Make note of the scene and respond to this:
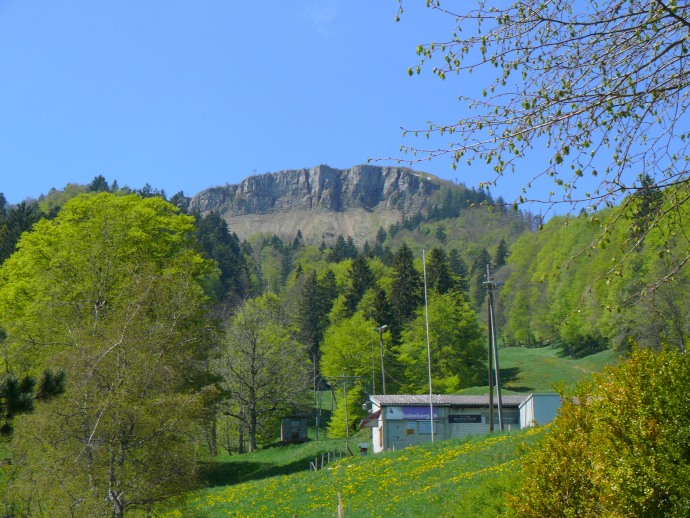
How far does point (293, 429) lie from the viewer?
175 ft

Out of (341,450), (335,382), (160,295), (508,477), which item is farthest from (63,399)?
(335,382)

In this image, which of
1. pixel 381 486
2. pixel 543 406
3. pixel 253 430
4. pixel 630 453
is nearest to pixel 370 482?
pixel 381 486

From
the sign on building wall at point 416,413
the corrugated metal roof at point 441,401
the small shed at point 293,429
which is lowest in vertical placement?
the small shed at point 293,429

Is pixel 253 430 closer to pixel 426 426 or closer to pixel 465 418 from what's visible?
pixel 426 426

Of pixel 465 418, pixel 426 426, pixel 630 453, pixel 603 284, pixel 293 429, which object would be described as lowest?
pixel 293 429

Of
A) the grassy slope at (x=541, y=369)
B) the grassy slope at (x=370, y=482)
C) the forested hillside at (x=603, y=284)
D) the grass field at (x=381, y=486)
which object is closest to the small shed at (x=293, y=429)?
the grassy slope at (x=370, y=482)

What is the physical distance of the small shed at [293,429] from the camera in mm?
52469

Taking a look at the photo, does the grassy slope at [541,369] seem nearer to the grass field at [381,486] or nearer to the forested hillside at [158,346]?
the forested hillside at [158,346]

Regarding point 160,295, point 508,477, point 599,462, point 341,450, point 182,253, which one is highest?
point 182,253

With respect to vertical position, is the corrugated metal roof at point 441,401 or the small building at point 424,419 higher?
the corrugated metal roof at point 441,401

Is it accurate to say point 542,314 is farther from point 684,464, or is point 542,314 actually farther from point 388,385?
point 684,464

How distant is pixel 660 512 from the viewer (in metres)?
8.91

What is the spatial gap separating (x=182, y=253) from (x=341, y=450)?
15851mm

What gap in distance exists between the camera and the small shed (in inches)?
2066
